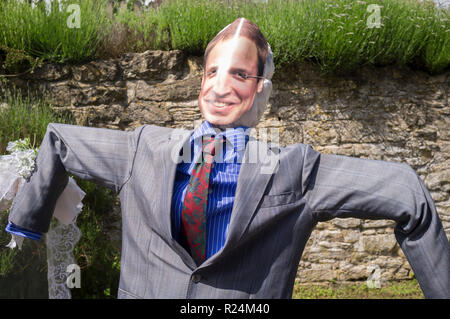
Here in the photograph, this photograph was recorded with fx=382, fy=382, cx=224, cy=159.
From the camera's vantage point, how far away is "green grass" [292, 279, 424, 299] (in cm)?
409

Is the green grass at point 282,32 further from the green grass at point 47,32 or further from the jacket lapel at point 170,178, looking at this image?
the jacket lapel at point 170,178

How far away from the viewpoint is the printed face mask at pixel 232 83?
60.3 inches

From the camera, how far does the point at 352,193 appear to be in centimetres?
140

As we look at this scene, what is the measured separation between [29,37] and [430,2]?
4.34m

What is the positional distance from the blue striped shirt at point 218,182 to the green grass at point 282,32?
2.57 metres

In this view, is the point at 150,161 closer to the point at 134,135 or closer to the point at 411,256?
the point at 134,135

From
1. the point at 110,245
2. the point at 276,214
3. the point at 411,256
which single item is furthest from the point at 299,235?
the point at 110,245

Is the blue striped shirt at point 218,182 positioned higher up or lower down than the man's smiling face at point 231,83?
lower down

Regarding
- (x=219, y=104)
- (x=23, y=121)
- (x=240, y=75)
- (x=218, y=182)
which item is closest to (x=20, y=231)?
(x=218, y=182)

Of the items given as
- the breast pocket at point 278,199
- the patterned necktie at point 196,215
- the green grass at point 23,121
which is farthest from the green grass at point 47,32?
the breast pocket at point 278,199

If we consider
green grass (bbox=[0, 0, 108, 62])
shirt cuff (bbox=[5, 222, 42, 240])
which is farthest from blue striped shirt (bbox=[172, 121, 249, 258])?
green grass (bbox=[0, 0, 108, 62])

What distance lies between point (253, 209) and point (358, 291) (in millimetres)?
3334

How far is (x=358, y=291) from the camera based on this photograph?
416 cm

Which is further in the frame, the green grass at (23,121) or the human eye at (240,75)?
the green grass at (23,121)
